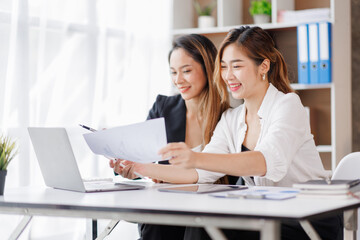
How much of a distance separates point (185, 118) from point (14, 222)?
3.14ft

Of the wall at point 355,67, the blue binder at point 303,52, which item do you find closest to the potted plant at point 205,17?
the blue binder at point 303,52

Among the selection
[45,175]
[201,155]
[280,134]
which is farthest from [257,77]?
[45,175]

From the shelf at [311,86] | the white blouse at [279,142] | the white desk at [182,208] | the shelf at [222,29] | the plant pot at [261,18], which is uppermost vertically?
the plant pot at [261,18]

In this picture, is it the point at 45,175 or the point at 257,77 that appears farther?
the point at 257,77

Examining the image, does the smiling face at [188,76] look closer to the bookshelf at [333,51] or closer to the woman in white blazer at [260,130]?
the woman in white blazer at [260,130]

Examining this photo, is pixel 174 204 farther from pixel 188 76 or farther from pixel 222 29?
pixel 222 29

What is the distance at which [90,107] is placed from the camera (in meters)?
3.23

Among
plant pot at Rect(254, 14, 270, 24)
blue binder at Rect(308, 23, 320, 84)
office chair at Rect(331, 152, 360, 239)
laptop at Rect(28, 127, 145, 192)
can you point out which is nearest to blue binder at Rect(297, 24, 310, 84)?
blue binder at Rect(308, 23, 320, 84)

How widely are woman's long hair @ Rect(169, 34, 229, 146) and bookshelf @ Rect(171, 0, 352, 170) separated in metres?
0.70

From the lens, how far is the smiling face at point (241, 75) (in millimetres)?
2164

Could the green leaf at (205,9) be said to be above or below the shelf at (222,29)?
above

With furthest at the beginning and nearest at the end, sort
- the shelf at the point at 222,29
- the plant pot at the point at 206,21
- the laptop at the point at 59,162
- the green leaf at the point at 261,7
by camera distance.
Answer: the plant pot at the point at 206,21 → the green leaf at the point at 261,7 → the shelf at the point at 222,29 → the laptop at the point at 59,162

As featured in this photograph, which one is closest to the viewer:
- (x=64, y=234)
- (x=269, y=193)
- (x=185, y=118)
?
(x=269, y=193)

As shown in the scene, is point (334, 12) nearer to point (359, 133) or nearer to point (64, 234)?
point (359, 133)
